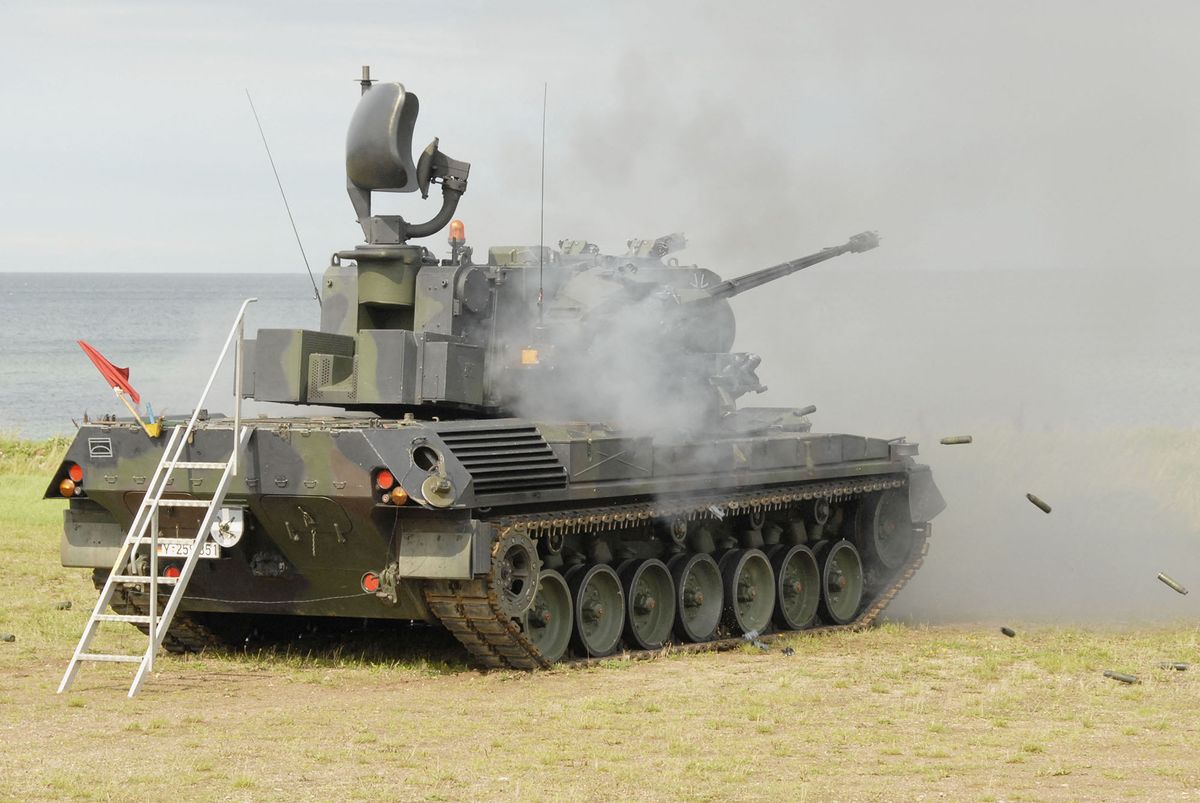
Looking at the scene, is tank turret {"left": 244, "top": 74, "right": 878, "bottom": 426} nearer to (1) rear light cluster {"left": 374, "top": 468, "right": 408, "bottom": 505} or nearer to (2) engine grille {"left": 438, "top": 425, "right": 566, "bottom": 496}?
(2) engine grille {"left": 438, "top": 425, "right": 566, "bottom": 496}

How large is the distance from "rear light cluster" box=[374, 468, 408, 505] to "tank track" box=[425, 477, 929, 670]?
0.83 metres

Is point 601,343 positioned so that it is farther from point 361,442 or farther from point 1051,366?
point 1051,366

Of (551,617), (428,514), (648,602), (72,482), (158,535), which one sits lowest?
(551,617)

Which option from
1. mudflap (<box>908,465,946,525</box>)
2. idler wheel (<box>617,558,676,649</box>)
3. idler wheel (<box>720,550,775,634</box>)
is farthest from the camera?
mudflap (<box>908,465,946,525</box>)

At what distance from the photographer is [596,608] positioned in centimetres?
1592

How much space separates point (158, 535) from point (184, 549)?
13.7 inches

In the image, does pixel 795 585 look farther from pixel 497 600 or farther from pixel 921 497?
pixel 497 600

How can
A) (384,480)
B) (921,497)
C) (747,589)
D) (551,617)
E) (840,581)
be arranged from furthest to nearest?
1. (921,497)
2. (840,581)
3. (747,589)
4. (551,617)
5. (384,480)

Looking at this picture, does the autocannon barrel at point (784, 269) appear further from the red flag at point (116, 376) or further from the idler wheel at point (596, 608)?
the red flag at point (116, 376)

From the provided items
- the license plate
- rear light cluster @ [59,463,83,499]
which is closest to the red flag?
rear light cluster @ [59,463,83,499]

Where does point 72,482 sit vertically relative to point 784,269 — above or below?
below

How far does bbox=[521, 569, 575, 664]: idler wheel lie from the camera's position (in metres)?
15.2

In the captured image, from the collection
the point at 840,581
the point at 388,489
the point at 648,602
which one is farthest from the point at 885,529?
the point at 388,489

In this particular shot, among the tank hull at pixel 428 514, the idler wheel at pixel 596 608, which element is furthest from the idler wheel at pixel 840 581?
the idler wheel at pixel 596 608
